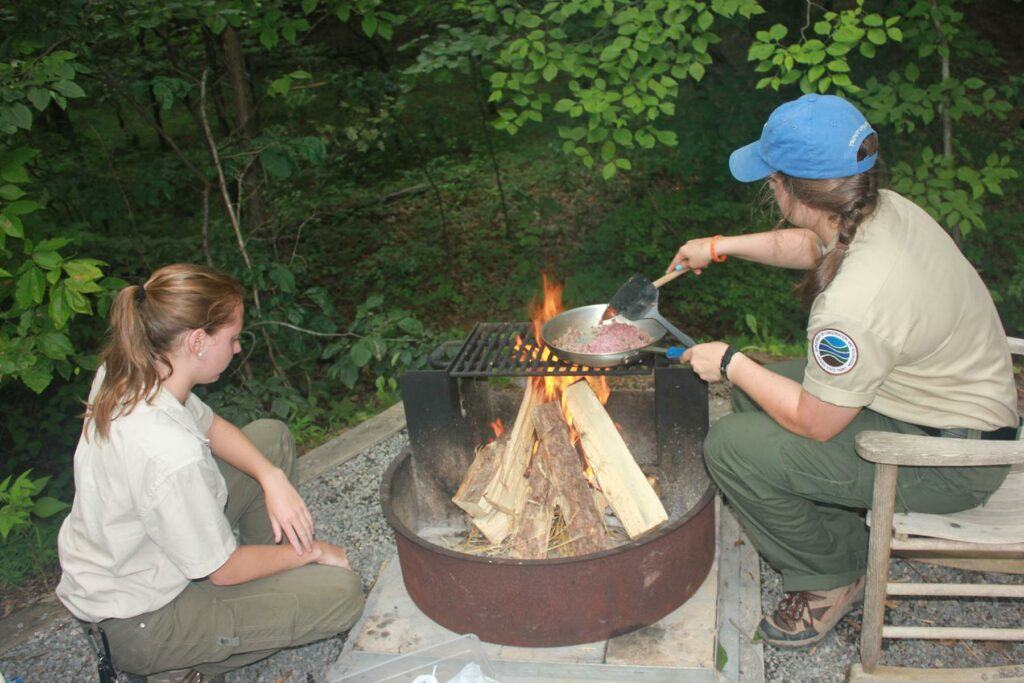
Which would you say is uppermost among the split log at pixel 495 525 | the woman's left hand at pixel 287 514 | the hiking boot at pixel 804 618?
the woman's left hand at pixel 287 514

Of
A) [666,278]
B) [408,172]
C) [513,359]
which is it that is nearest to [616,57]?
[666,278]

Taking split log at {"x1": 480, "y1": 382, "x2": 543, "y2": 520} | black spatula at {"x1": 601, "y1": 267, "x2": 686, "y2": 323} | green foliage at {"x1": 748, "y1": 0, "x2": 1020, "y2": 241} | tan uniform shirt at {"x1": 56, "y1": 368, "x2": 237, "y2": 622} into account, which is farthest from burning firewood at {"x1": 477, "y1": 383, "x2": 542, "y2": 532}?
green foliage at {"x1": 748, "y1": 0, "x2": 1020, "y2": 241}

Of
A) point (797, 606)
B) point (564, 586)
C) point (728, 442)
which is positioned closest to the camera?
point (564, 586)

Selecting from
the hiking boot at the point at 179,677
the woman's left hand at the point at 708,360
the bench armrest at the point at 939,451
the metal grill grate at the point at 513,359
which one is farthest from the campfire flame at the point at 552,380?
the hiking boot at the point at 179,677

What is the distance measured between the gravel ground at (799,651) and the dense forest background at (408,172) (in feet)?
1.96

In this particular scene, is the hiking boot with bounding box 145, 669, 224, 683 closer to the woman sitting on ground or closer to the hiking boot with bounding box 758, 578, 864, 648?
the woman sitting on ground

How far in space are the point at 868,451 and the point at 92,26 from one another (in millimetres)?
4387

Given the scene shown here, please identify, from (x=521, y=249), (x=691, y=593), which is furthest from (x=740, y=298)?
(x=691, y=593)

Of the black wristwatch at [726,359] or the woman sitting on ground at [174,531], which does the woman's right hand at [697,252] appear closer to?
Answer: the black wristwatch at [726,359]

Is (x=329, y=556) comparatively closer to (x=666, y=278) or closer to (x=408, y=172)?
(x=666, y=278)

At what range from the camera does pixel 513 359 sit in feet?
9.96

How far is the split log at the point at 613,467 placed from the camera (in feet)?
9.29

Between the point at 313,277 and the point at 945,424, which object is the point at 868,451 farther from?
the point at 313,277

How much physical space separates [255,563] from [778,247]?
86.7 inches
